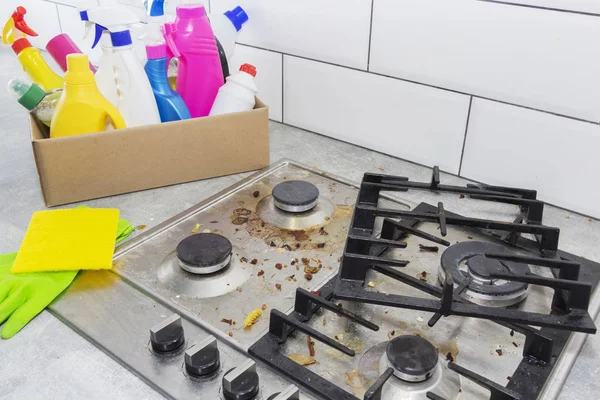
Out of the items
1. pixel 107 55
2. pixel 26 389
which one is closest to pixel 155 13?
pixel 107 55

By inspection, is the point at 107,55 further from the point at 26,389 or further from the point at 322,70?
the point at 26,389

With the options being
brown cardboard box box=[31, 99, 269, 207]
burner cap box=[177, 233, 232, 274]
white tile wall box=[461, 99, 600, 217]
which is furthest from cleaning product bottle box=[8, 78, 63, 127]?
white tile wall box=[461, 99, 600, 217]

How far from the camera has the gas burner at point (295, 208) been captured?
0.85 metres

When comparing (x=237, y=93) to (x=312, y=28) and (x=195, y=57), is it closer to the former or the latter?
(x=195, y=57)

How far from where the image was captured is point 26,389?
555 mm

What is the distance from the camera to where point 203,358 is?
0.56m

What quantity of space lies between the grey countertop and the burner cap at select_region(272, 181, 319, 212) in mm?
133

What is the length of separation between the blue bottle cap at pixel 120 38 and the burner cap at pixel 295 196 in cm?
34

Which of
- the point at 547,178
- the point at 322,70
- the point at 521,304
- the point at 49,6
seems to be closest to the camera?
the point at 521,304

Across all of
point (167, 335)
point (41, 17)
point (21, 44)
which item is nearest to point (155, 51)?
point (21, 44)

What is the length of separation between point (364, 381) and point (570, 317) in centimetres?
24

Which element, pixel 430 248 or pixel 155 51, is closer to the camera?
pixel 430 248

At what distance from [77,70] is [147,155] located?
6.7 inches

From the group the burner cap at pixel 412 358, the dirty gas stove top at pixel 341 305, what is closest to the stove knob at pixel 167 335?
the dirty gas stove top at pixel 341 305
